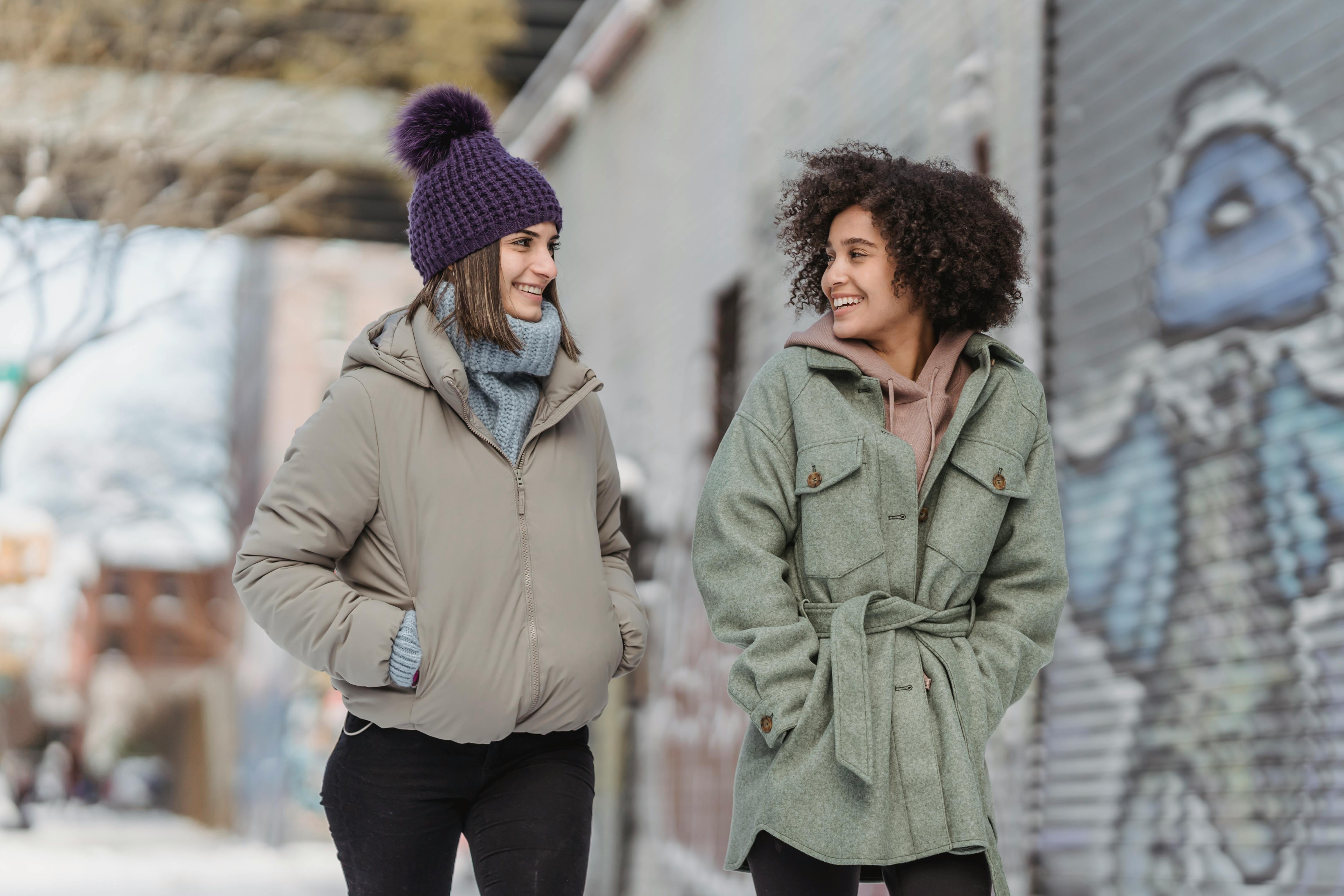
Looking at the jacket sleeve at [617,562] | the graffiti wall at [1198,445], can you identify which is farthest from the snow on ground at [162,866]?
the jacket sleeve at [617,562]

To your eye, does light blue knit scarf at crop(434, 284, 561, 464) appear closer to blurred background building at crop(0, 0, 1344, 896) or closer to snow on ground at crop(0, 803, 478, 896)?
blurred background building at crop(0, 0, 1344, 896)

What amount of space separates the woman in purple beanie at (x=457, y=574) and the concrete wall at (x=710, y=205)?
2980mm

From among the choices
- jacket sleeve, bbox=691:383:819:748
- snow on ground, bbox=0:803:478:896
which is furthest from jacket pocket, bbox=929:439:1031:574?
snow on ground, bbox=0:803:478:896

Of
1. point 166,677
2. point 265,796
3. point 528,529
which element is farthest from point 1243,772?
point 166,677

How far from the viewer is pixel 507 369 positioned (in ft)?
9.94

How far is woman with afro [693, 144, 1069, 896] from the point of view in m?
2.76

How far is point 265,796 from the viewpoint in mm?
26766

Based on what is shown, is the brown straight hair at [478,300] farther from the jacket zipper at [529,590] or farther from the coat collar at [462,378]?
the jacket zipper at [529,590]

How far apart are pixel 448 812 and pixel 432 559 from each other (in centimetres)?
53

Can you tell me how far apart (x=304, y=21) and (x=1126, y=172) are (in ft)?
32.0

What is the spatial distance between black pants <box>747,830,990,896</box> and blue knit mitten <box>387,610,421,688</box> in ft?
2.46

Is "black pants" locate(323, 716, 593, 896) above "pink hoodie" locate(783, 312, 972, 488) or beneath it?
beneath

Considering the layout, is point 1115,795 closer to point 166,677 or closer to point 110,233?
point 110,233

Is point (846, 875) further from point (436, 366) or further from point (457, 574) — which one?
point (436, 366)
